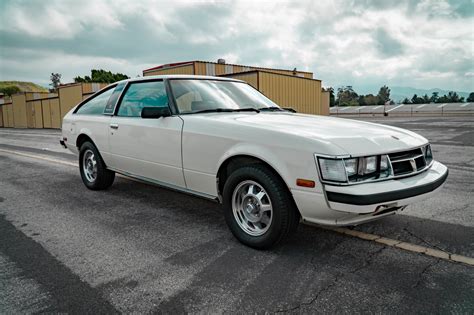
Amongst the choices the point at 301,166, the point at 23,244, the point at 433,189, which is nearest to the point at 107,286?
the point at 23,244

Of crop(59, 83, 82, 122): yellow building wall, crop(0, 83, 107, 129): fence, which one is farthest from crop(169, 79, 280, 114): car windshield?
crop(59, 83, 82, 122): yellow building wall

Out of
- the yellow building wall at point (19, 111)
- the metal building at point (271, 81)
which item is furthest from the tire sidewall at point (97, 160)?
the yellow building wall at point (19, 111)

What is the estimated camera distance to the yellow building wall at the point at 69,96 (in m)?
31.0

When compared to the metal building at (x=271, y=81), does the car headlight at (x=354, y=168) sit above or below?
below

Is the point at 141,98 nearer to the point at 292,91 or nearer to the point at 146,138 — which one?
the point at 146,138

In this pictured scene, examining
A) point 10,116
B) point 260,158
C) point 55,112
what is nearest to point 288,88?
point 260,158

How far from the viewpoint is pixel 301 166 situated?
8.52 ft

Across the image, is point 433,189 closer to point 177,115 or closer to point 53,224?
point 177,115

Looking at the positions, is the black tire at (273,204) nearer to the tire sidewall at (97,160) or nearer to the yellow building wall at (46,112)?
the tire sidewall at (97,160)

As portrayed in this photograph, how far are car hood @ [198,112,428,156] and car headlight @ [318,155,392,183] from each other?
60 millimetres

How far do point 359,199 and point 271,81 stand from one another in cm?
1862

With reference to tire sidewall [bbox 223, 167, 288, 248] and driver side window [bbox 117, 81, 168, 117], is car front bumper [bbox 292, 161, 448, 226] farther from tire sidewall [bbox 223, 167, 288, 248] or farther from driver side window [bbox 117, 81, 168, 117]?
driver side window [bbox 117, 81, 168, 117]

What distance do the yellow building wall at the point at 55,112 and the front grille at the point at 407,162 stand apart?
36.8 meters

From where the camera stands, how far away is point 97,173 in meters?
5.02
